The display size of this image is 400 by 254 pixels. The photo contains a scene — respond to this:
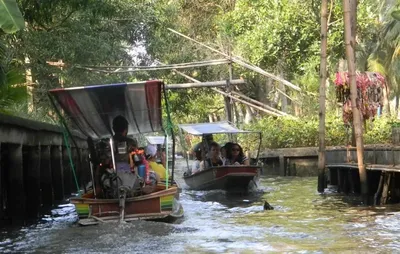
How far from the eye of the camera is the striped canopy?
11406 millimetres

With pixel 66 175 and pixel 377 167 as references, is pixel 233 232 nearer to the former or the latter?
pixel 377 167

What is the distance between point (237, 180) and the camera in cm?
1908

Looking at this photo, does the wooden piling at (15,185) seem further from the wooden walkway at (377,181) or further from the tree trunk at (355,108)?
the wooden walkway at (377,181)

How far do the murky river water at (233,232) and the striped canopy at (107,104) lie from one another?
2.01 m

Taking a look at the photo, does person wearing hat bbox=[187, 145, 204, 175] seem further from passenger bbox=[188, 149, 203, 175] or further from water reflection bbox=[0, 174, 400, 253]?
water reflection bbox=[0, 174, 400, 253]

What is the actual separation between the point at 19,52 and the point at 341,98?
9.52 metres

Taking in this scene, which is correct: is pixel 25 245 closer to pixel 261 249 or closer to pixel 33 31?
pixel 261 249

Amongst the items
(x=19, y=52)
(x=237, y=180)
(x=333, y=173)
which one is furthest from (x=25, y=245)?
(x=333, y=173)

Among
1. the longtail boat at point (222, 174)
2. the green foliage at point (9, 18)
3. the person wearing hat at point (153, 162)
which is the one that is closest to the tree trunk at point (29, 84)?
the longtail boat at point (222, 174)

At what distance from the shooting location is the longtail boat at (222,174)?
1884cm

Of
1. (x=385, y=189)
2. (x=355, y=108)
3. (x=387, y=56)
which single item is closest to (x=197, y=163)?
(x=355, y=108)

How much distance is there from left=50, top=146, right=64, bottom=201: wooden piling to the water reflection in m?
1.63

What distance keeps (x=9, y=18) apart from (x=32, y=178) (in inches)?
279

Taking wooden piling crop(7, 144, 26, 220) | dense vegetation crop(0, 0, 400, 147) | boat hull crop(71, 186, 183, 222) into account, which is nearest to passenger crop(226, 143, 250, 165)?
dense vegetation crop(0, 0, 400, 147)
